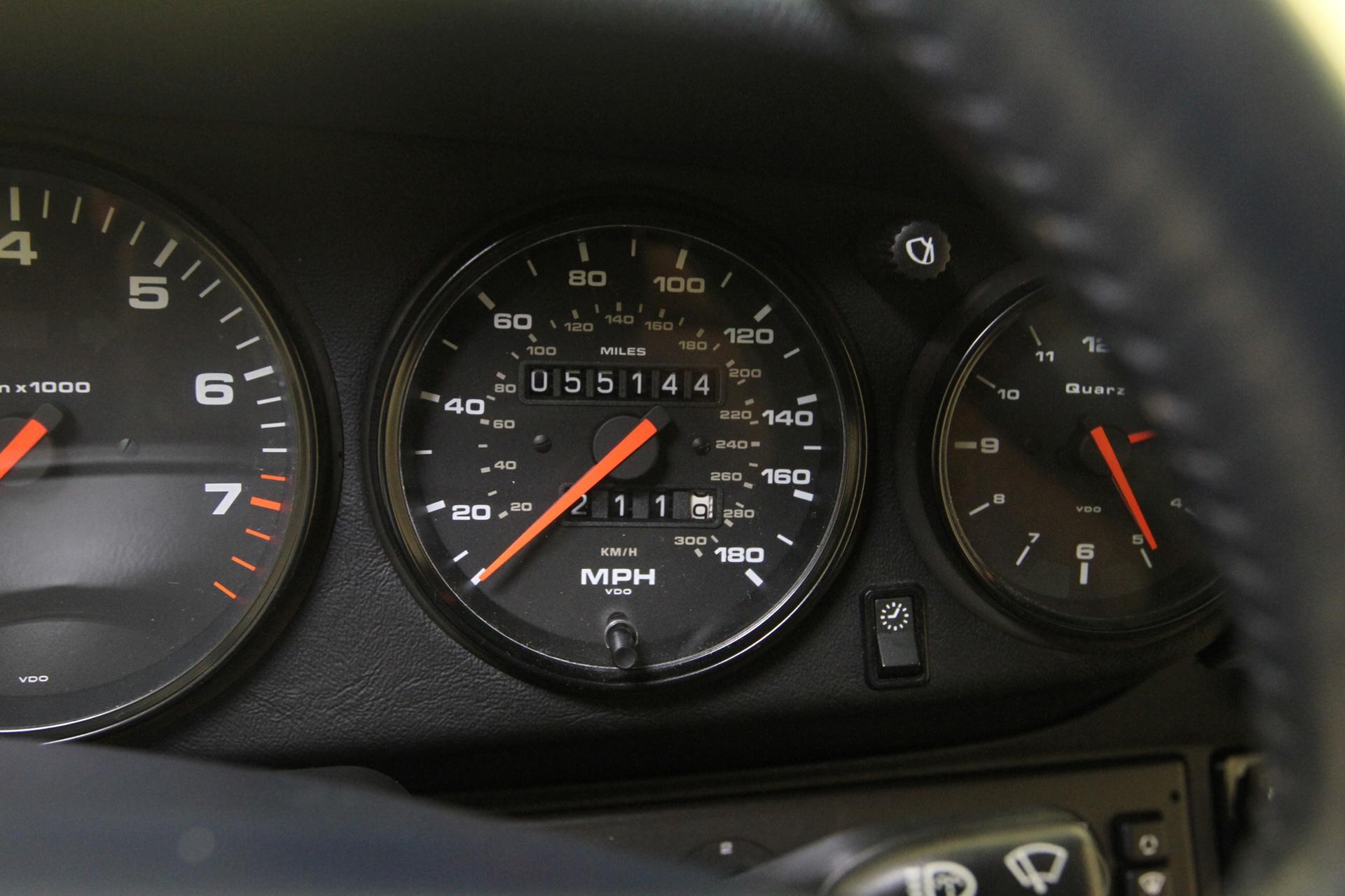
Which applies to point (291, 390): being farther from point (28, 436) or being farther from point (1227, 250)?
point (1227, 250)

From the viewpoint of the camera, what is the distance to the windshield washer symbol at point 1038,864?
1020 mm

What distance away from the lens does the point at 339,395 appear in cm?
191

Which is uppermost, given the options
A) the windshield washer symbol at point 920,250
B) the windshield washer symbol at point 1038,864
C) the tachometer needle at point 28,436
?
the windshield washer symbol at point 920,250

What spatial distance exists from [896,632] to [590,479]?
2.02 feet

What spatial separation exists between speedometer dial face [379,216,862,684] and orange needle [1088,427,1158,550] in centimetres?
44

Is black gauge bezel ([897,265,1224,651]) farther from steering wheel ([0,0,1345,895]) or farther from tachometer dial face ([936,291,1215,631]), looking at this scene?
steering wheel ([0,0,1345,895])

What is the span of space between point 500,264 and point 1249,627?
4.81 feet

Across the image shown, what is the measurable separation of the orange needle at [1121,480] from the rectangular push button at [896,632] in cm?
43

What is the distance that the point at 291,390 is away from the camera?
1.85 metres

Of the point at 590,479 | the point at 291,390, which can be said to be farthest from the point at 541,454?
the point at 291,390

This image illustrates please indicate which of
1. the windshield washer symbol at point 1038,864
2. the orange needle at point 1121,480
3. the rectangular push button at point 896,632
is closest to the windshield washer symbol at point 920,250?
the orange needle at point 1121,480

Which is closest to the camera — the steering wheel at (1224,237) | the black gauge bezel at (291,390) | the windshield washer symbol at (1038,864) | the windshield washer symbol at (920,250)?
the steering wheel at (1224,237)

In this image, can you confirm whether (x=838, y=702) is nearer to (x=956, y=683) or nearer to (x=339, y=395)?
(x=956, y=683)

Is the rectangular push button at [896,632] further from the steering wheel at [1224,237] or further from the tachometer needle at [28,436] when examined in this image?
the tachometer needle at [28,436]
